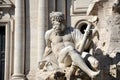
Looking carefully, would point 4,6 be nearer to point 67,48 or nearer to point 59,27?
point 59,27

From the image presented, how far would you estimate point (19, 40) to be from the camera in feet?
92.1

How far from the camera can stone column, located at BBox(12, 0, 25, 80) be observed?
1088 inches

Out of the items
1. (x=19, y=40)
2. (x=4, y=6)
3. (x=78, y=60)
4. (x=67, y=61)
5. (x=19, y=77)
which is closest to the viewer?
(x=78, y=60)

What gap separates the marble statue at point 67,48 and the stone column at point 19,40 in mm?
15545

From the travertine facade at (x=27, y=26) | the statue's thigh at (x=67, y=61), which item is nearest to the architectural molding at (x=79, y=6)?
the travertine facade at (x=27, y=26)

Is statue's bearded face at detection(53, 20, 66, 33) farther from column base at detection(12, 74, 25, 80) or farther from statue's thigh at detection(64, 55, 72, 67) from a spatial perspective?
column base at detection(12, 74, 25, 80)

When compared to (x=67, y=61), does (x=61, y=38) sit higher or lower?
higher

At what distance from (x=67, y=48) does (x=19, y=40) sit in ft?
56.4

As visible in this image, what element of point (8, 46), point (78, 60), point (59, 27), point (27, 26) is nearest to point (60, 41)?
point (59, 27)

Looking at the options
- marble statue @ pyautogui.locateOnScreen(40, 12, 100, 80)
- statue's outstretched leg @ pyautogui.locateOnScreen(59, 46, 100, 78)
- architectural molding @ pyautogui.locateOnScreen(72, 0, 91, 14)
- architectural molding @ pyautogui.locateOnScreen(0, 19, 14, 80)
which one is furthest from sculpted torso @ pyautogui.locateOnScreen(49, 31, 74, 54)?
architectural molding @ pyautogui.locateOnScreen(72, 0, 91, 14)

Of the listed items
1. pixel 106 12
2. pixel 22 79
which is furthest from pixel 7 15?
pixel 106 12

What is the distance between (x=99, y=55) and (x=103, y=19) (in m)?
0.83

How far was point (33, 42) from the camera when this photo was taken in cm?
2816

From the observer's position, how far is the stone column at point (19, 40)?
27641mm
